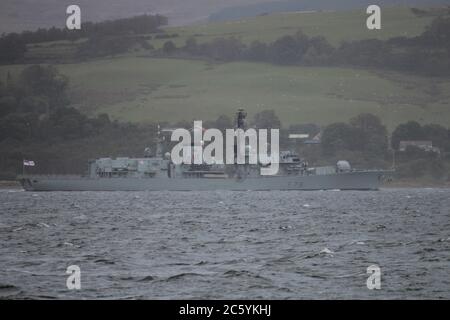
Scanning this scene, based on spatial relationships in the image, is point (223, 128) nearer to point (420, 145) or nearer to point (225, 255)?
point (420, 145)

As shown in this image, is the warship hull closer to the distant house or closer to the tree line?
the tree line

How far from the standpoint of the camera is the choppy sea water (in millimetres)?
31688

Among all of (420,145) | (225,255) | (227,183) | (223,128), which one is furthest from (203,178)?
(225,255)

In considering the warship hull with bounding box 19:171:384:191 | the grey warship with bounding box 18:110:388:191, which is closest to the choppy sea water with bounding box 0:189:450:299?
the warship hull with bounding box 19:171:384:191

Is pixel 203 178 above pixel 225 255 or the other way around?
the other way around

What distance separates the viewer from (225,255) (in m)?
40.9

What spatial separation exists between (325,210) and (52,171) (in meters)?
106

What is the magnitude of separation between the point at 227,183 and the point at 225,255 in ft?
307

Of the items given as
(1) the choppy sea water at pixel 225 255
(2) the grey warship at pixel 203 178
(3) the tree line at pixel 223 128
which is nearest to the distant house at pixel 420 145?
(3) the tree line at pixel 223 128

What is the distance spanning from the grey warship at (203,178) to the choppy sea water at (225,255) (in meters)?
62.8

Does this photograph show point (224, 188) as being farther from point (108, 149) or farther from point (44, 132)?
point (44, 132)

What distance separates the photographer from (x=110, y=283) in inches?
1298

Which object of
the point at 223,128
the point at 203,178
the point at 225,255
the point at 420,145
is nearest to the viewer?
the point at 225,255
